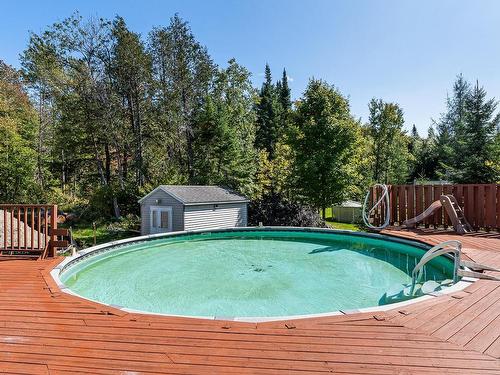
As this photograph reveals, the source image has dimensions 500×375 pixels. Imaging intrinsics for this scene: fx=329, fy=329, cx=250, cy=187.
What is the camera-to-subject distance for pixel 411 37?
11945mm

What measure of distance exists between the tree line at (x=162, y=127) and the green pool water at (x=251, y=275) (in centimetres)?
620

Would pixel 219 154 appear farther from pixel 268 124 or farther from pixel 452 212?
pixel 268 124

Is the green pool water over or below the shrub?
below

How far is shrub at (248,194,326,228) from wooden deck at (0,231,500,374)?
37.2 ft

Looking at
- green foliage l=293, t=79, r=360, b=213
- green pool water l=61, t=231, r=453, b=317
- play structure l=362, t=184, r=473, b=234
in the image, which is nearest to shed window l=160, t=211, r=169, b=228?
green pool water l=61, t=231, r=453, b=317

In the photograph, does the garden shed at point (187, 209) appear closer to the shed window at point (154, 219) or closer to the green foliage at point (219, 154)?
the shed window at point (154, 219)

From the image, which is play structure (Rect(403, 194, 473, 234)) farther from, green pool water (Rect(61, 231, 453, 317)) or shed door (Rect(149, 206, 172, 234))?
shed door (Rect(149, 206, 172, 234))

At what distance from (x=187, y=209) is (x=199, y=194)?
1.22m

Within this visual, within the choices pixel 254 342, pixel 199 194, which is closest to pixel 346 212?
pixel 199 194

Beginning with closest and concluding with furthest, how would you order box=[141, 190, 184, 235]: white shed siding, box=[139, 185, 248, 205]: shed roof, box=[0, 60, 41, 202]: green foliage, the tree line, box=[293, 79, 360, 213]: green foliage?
box=[141, 190, 184, 235]: white shed siding → box=[139, 185, 248, 205]: shed roof → box=[293, 79, 360, 213]: green foliage → the tree line → box=[0, 60, 41, 202]: green foliage

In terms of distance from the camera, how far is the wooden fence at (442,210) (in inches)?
300

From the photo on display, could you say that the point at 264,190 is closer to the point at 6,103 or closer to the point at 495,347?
the point at 6,103

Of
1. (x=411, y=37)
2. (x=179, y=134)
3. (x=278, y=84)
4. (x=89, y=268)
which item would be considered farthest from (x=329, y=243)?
(x=278, y=84)

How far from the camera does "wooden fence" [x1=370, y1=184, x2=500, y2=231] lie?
25.0 ft
